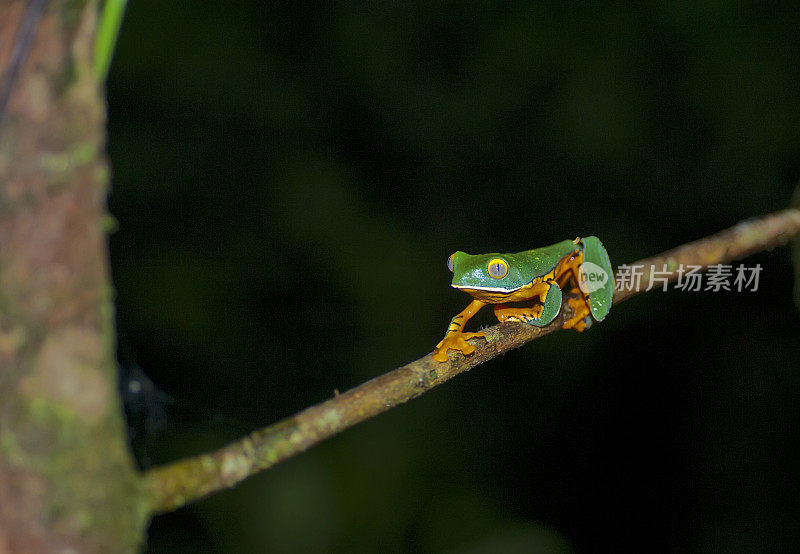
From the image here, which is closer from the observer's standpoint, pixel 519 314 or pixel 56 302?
pixel 56 302

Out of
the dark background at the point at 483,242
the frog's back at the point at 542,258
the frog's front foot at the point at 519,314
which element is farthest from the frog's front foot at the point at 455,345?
the dark background at the point at 483,242

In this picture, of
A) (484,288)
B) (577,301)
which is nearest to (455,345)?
(484,288)

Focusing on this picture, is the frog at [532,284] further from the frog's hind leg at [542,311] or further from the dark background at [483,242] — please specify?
the dark background at [483,242]

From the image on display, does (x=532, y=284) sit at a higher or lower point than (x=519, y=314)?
higher

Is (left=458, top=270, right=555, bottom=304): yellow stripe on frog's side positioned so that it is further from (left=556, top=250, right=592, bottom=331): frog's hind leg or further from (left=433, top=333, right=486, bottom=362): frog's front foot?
(left=433, top=333, right=486, bottom=362): frog's front foot

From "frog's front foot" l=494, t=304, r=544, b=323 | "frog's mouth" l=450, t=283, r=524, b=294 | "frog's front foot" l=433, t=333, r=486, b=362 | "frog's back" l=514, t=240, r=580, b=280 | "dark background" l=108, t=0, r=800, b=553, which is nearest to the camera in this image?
"frog's front foot" l=433, t=333, r=486, b=362

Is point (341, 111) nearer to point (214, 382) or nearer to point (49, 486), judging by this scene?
point (214, 382)

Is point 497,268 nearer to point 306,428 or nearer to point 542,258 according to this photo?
point 542,258

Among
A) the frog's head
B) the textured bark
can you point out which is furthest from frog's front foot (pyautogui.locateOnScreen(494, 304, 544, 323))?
the textured bark
